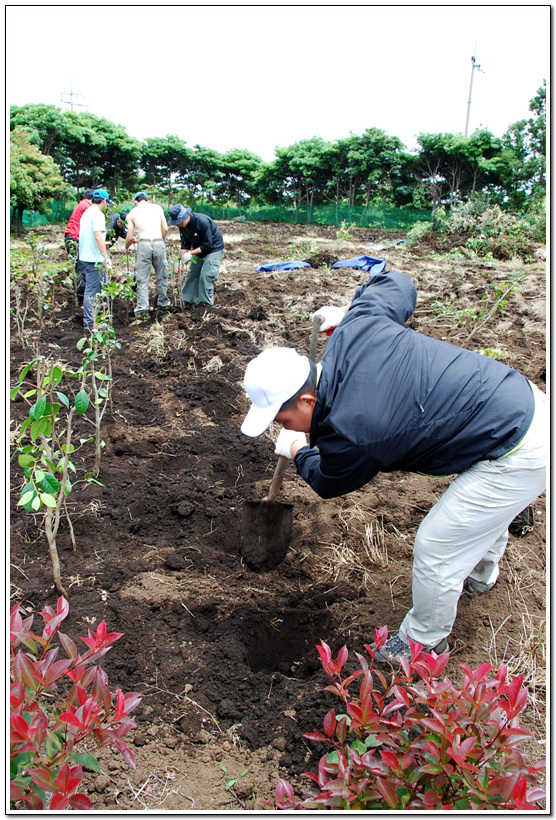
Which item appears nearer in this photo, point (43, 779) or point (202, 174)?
A: point (43, 779)

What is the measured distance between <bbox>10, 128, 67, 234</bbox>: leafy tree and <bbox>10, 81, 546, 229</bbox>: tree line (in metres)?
6.09

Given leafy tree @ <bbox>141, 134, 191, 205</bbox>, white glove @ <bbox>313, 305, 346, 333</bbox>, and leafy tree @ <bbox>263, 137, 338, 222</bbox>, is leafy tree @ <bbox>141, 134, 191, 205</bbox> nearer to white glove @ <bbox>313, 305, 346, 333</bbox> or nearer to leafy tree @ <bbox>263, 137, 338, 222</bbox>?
leafy tree @ <bbox>263, 137, 338, 222</bbox>

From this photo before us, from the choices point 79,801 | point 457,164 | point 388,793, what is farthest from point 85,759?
point 457,164

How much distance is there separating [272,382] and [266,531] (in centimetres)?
122

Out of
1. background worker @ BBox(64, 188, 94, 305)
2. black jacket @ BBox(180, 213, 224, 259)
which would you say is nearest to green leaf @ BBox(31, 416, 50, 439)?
background worker @ BBox(64, 188, 94, 305)

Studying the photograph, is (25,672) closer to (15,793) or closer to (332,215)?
(15,793)

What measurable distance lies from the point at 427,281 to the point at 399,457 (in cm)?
833

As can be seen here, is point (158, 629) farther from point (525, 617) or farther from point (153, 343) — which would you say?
point (153, 343)

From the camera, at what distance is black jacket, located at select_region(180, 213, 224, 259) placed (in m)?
7.07

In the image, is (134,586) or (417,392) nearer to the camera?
(417,392)

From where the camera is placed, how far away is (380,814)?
1163mm

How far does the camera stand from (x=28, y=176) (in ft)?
50.5

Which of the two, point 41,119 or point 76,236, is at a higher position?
point 41,119

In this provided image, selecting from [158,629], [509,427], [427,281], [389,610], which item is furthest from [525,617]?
[427,281]
